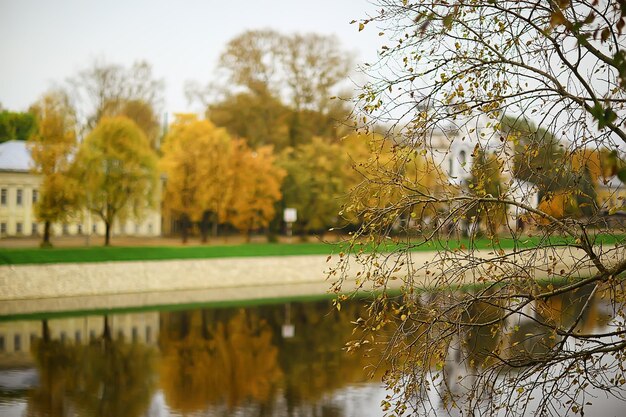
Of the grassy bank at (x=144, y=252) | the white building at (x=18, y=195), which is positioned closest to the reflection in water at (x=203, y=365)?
the grassy bank at (x=144, y=252)

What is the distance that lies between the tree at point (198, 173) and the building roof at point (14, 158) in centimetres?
627

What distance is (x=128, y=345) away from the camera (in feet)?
70.0

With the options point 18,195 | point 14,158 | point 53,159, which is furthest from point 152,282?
point 14,158

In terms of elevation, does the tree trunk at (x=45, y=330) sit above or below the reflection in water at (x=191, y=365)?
above

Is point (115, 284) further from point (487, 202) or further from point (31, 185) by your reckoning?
point (487, 202)

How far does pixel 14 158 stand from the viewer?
1608 inches

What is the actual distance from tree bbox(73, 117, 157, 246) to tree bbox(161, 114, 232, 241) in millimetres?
5165

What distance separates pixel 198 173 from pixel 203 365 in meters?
24.0

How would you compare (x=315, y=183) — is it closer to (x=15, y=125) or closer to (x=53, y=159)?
(x=53, y=159)

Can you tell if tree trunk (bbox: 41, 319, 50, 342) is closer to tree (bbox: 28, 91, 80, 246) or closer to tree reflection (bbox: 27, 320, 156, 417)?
tree reflection (bbox: 27, 320, 156, 417)

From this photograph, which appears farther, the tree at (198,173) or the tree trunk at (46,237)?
the tree at (198,173)

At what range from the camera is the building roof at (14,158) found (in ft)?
131

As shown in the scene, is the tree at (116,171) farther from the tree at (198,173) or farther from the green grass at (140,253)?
the tree at (198,173)

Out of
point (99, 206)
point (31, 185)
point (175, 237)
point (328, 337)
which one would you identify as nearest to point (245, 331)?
point (328, 337)
